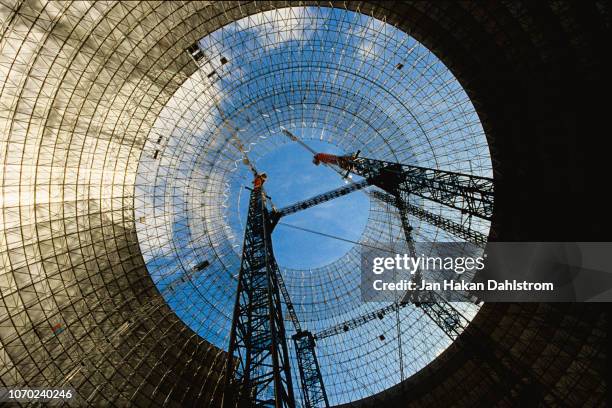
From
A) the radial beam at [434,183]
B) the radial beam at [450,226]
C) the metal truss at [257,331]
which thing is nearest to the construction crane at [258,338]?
the metal truss at [257,331]

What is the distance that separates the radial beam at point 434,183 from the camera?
2280 centimetres

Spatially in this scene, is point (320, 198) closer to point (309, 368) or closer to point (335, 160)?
point (335, 160)

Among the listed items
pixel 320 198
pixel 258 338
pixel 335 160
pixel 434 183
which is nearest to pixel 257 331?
pixel 258 338

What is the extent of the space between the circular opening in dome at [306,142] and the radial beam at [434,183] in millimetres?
3922

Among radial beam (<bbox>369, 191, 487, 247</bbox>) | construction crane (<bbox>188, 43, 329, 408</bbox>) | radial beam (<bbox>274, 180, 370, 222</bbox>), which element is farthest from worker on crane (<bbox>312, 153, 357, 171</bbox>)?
construction crane (<bbox>188, 43, 329, 408</bbox>)

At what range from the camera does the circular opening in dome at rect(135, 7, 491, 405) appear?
1177 inches

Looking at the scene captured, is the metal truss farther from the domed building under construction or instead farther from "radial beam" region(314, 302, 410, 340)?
"radial beam" region(314, 302, 410, 340)

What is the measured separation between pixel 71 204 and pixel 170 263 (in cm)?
1032

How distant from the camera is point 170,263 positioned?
1404 inches

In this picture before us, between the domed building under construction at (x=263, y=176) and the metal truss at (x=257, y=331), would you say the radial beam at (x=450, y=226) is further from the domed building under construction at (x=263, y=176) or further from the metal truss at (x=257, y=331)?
the metal truss at (x=257, y=331)

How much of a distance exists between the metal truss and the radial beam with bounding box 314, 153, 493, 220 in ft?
34.0

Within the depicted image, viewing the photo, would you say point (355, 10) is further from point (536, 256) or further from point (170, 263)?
point (170, 263)

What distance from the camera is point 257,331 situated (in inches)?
759

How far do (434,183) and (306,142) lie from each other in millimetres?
20766
